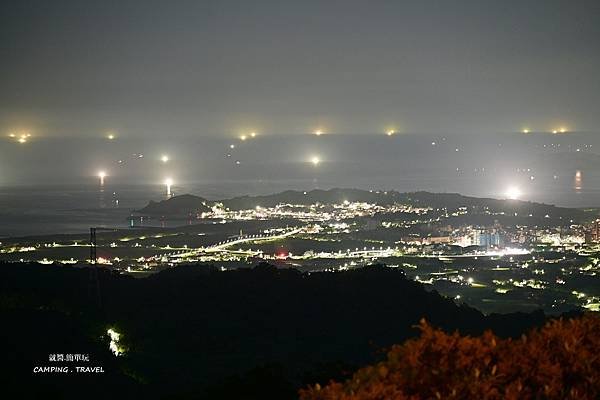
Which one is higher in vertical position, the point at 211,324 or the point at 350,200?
the point at 350,200

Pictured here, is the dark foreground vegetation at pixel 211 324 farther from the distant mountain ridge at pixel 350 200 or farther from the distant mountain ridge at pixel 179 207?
the distant mountain ridge at pixel 350 200

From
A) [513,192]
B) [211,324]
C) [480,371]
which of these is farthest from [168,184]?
[480,371]

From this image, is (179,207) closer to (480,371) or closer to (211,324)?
(211,324)

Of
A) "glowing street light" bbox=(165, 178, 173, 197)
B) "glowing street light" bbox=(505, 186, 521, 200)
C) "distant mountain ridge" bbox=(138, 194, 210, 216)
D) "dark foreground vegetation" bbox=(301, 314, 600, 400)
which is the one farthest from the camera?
"glowing street light" bbox=(165, 178, 173, 197)

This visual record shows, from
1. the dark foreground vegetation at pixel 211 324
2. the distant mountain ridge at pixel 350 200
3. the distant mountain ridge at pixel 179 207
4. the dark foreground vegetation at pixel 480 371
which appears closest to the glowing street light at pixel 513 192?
the distant mountain ridge at pixel 350 200

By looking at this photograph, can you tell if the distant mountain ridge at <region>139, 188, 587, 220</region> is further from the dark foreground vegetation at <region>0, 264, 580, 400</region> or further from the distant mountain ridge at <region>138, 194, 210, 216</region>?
the dark foreground vegetation at <region>0, 264, 580, 400</region>

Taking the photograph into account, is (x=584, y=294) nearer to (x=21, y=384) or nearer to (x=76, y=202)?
(x=21, y=384)

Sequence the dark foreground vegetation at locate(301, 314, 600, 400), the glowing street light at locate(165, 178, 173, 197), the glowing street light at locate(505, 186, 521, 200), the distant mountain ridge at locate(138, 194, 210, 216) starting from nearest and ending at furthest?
the dark foreground vegetation at locate(301, 314, 600, 400)
the distant mountain ridge at locate(138, 194, 210, 216)
the glowing street light at locate(505, 186, 521, 200)
the glowing street light at locate(165, 178, 173, 197)

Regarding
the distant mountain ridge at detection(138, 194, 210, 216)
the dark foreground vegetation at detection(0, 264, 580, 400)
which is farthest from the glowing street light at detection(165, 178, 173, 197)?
the dark foreground vegetation at detection(0, 264, 580, 400)
